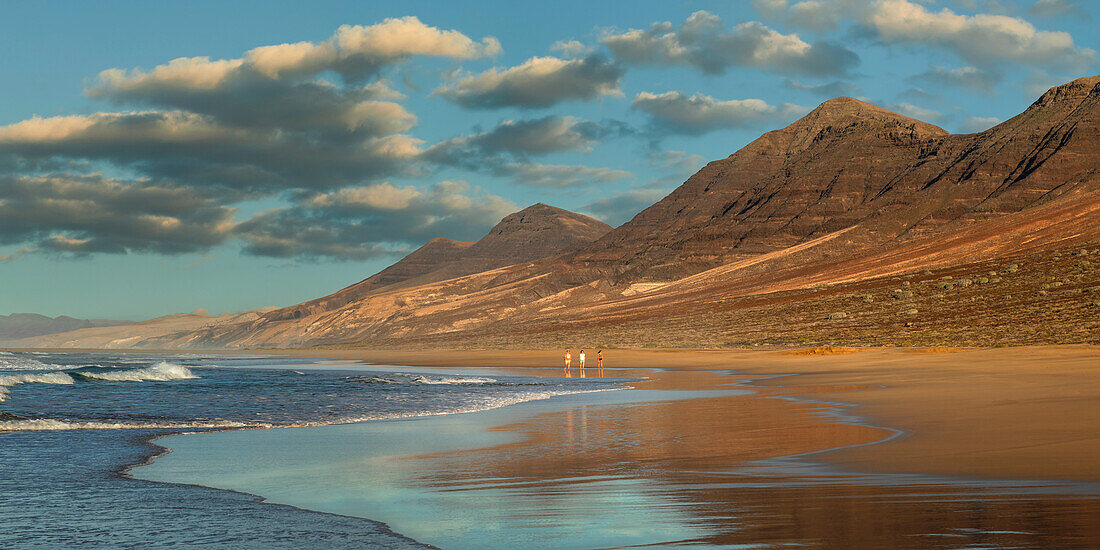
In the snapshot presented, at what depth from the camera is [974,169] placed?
5930 inches

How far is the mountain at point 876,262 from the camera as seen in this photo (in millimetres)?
67875

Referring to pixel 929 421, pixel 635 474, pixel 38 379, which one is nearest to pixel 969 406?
pixel 929 421

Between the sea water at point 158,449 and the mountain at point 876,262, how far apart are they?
114 feet

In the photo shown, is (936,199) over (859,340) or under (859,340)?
over

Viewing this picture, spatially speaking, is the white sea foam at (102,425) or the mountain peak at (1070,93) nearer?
the white sea foam at (102,425)

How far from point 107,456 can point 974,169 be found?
16026cm

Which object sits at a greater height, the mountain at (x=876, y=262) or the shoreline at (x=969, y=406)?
the mountain at (x=876, y=262)

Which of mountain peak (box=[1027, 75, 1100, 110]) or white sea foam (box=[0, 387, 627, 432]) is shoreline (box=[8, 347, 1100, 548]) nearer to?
white sea foam (box=[0, 387, 627, 432])

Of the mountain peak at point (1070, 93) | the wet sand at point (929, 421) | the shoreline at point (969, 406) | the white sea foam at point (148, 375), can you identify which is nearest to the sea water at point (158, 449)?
the wet sand at point (929, 421)

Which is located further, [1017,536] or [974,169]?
[974,169]

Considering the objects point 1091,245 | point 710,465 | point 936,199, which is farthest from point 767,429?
point 936,199

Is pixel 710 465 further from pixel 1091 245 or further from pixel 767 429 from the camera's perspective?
pixel 1091 245

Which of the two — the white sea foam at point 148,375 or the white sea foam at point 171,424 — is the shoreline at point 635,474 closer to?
the white sea foam at point 171,424

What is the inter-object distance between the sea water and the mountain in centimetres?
3488
